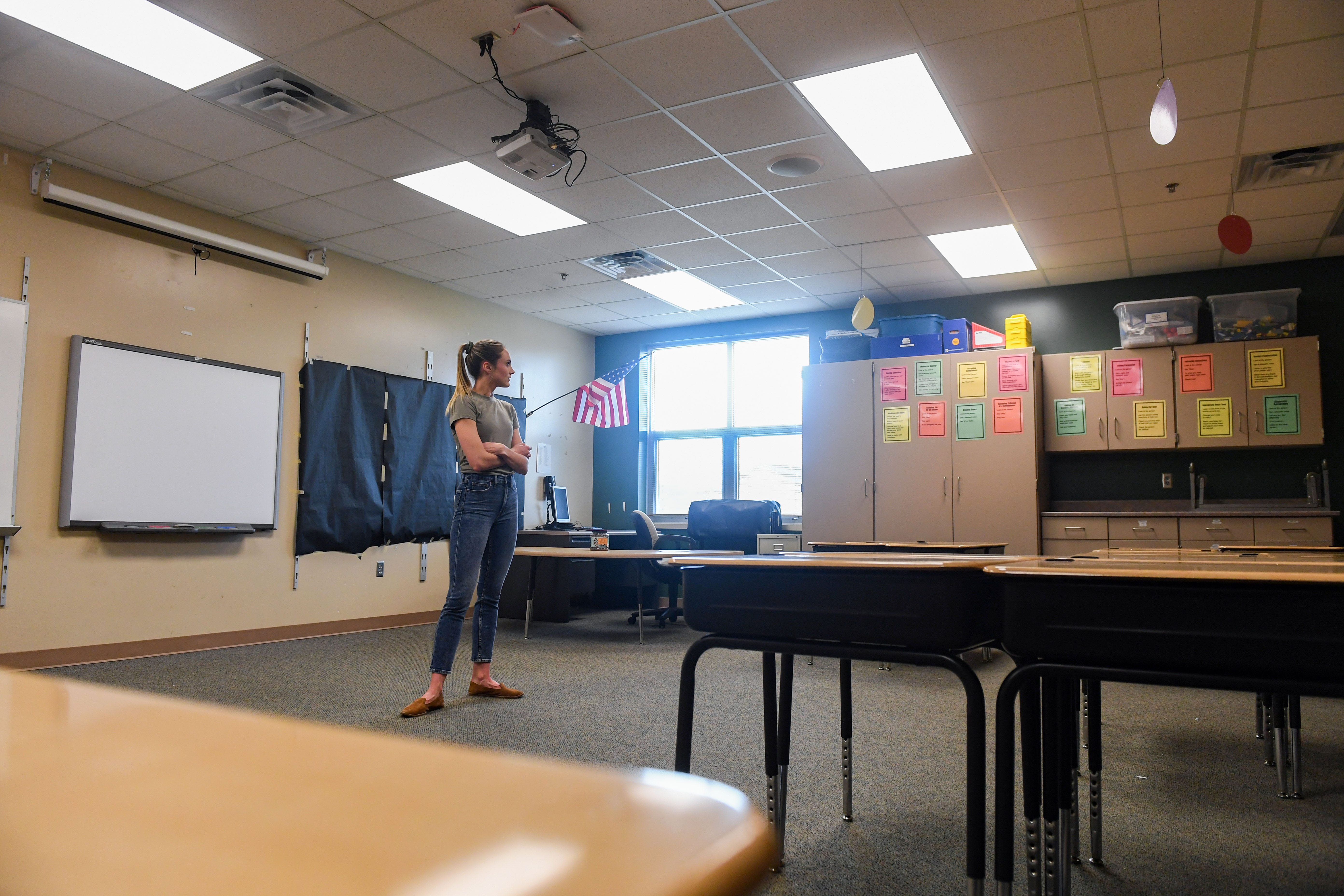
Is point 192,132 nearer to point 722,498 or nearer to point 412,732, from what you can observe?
point 412,732

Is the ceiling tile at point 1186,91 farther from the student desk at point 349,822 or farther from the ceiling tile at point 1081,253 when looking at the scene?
the student desk at point 349,822

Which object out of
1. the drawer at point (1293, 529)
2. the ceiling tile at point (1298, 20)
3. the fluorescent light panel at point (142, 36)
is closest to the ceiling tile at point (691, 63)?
the fluorescent light panel at point (142, 36)

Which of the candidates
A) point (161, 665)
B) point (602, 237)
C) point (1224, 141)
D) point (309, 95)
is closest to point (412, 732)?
point (161, 665)

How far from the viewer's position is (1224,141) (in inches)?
161

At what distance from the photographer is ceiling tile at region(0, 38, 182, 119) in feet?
11.5

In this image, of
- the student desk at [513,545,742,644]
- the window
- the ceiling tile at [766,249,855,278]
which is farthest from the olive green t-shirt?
the window

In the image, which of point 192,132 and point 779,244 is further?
point 779,244

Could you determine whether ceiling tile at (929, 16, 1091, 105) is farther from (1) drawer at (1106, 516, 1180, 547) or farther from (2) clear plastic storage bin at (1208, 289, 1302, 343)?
(1) drawer at (1106, 516, 1180, 547)

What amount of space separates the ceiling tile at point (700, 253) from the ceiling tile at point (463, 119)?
1813 millimetres

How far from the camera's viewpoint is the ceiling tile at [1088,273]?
238 inches

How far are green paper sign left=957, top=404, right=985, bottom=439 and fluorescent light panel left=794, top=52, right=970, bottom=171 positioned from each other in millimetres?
2268

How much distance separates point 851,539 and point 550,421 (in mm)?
3118

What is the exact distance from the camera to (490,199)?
505cm

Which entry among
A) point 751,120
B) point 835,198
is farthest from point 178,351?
point 835,198
